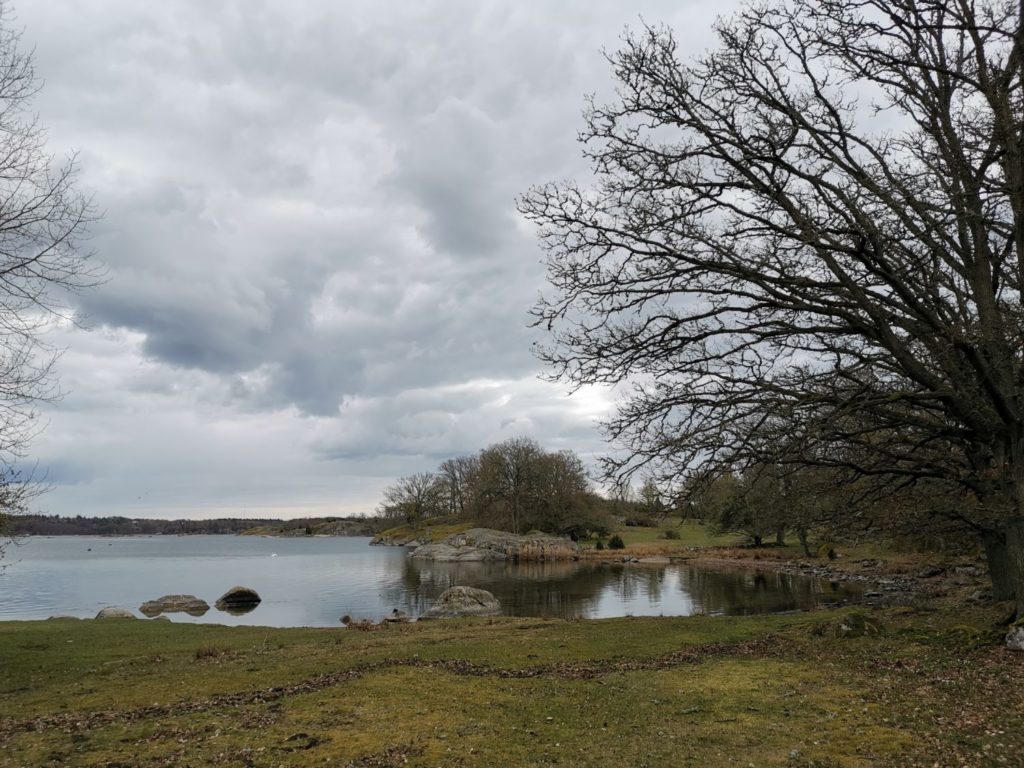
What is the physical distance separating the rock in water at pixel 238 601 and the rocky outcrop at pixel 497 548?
35.5m

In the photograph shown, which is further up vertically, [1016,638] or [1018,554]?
[1018,554]

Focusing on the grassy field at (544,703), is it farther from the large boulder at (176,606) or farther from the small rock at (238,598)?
the small rock at (238,598)

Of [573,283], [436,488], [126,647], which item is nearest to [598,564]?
[126,647]

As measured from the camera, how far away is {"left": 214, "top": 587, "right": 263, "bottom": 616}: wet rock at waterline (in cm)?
3599

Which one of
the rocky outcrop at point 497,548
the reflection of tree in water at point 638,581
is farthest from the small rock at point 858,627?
the rocky outcrop at point 497,548

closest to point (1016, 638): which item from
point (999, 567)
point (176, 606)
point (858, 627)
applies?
point (858, 627)

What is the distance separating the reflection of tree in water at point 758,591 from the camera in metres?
29.1

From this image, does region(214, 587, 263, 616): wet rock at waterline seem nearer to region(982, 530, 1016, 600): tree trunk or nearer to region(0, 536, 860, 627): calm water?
region(0, 536, 860, 627): calm water

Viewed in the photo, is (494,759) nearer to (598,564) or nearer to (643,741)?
(643,741)

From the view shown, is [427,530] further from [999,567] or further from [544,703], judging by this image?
[544,703]

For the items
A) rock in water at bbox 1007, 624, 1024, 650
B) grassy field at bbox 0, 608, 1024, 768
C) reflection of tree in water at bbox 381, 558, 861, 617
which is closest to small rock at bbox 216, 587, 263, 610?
reflection of tree in water at bbox 381, 558, 861, 617

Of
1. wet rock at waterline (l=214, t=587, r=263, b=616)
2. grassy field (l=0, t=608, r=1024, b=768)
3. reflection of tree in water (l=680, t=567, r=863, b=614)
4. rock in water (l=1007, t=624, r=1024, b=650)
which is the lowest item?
wet rock at waterline (l=214, t=587, r=263, b=616)

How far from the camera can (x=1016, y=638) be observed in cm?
1006

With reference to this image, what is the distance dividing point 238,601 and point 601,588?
21494 millimetres
